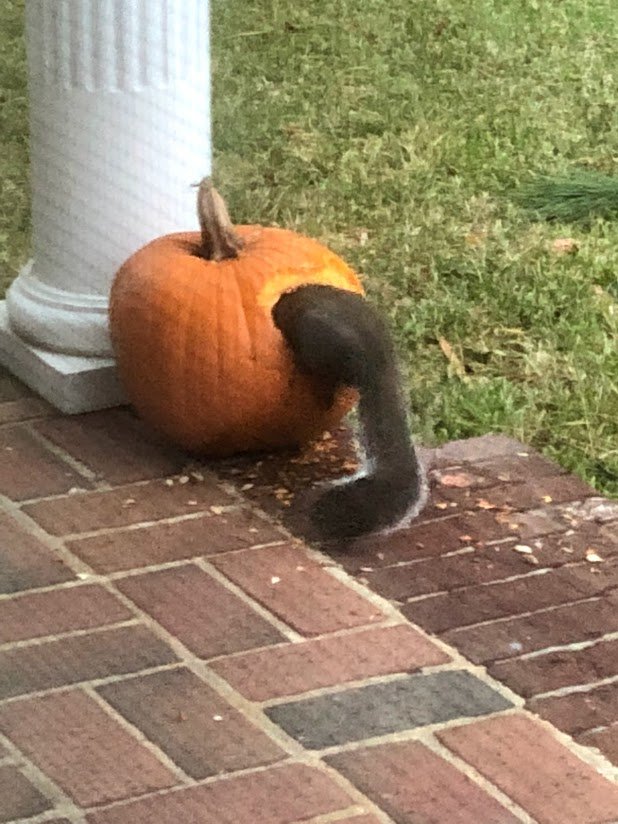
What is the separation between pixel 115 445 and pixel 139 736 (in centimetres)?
100

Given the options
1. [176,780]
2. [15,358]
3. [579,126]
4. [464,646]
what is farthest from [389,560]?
[579,126]

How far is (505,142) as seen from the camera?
5.02 m

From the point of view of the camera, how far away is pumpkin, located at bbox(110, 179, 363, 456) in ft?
8.90

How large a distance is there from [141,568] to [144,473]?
14.8 inches

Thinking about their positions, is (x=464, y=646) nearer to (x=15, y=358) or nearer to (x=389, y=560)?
(x=389, y=560)

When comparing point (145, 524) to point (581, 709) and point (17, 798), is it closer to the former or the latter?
point (17, 798)

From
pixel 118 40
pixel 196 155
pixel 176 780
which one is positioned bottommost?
pixel 176 780

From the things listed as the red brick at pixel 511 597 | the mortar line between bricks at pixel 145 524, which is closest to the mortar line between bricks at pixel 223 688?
the mortar line between bricks at pixel 145 524

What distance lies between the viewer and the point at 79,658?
2221mm

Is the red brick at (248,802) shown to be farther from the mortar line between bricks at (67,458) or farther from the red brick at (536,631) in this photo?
the mortar line between bricks at (67,458)

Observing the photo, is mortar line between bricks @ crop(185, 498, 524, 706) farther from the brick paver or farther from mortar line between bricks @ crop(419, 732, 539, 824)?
mortar line between bricks @ crop(419, 732, 539, 824)

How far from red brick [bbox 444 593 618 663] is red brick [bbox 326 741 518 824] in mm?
279

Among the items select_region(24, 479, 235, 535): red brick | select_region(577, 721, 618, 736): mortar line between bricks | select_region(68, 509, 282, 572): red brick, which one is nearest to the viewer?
select_region(577, 721, 618, 736): mortar line between bricks

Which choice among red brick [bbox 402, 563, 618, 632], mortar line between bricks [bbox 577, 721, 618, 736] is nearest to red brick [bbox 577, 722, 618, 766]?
mortar line between bricks [bbox 577, 721, 618, 736]
